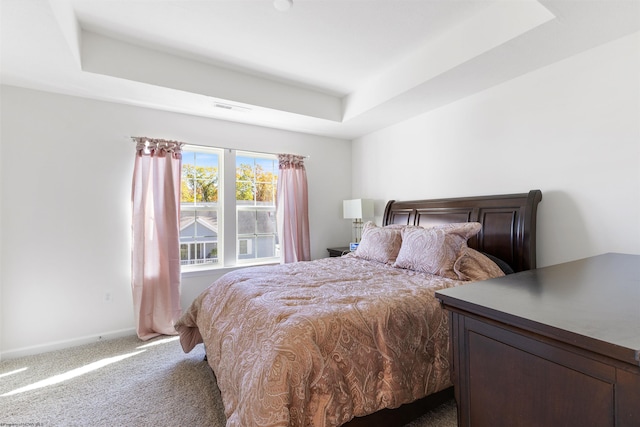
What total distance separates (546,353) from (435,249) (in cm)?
147

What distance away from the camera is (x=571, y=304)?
870 millimetres

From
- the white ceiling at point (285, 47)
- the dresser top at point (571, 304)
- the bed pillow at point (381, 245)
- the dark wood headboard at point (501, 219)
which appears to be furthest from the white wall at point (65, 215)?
the dresser top at point (571, 304)

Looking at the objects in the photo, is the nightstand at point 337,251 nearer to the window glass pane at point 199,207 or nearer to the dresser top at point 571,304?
the window glass pane at point 199,207

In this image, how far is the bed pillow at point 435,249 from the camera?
2.10m

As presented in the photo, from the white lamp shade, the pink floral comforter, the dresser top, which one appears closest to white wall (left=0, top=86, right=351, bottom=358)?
the pink floral comforter

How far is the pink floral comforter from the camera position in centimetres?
114

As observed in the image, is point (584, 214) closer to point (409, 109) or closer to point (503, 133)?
point (503, 133)

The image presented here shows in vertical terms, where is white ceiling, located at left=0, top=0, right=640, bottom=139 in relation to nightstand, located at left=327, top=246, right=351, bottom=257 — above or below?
above

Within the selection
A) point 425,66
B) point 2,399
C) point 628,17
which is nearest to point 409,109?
point 425,66

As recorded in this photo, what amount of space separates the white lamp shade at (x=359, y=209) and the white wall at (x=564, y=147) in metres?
0.99

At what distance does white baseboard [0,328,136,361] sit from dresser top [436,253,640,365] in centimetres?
330

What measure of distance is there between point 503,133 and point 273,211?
283 cm

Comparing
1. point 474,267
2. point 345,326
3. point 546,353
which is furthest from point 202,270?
point 546,353

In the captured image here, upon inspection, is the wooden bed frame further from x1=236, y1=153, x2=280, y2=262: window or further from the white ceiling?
x1=236, y1=153, x2=280, y2=262: window
